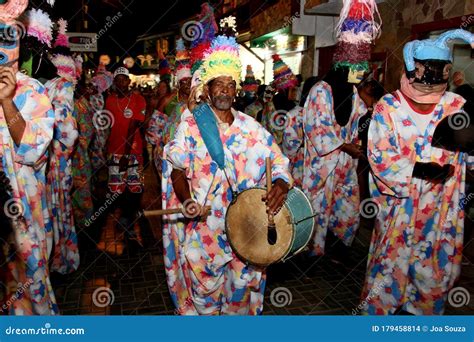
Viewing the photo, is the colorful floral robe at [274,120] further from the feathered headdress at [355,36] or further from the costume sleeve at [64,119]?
the costume sleeve at [64,119]

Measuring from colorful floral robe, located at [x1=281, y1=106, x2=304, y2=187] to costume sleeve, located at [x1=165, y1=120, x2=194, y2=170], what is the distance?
3081 millimetres

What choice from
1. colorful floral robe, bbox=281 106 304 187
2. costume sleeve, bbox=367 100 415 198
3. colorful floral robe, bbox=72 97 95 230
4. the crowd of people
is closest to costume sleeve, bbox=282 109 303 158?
colorful floral robe, bbox=281 106 304 187

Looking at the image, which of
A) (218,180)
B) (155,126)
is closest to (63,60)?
(155,126)

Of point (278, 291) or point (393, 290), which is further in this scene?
point (278, 291)

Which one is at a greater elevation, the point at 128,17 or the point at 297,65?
the point at 128,17

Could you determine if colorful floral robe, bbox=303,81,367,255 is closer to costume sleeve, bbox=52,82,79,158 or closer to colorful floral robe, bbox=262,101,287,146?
colorful floral robe, bbox=262,101,287,146

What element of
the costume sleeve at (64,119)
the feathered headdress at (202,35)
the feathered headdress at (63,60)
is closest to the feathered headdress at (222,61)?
the feathered headdress at (202,35)

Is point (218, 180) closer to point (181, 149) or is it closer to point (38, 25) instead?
point (181, 149)

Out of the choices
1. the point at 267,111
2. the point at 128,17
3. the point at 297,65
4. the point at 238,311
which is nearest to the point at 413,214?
the point at 238,311

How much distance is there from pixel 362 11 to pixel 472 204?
2944 millimetres

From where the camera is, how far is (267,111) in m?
7.52

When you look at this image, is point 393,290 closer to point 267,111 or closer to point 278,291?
point 278,291

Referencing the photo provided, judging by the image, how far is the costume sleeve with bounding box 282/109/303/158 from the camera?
6.02 meters

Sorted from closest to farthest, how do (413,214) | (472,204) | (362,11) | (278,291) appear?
(413,214) < (278,291) < (362,11) < (472,204)
